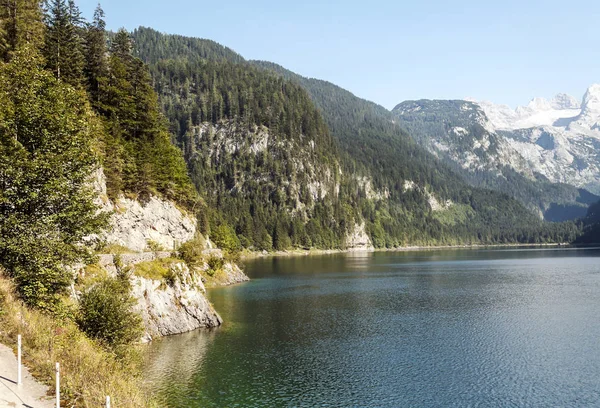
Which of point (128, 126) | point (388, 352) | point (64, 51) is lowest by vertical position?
point (388, 352)

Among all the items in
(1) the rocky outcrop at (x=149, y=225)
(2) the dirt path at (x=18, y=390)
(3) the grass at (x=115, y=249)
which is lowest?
(2) the dirt path at (x=18, y=390)

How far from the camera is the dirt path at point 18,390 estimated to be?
21.5m

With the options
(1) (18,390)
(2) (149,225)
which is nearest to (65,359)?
(1) (18,390)

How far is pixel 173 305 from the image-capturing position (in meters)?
65.4

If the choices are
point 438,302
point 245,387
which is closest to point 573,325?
point 438,302

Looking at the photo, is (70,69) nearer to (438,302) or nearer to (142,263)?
(142,263)

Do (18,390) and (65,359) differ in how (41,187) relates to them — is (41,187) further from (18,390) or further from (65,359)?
(18,390)

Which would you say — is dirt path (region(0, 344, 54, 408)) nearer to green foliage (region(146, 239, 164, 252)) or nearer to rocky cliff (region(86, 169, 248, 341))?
rocky cliff (region(86, 169, 248, 341))

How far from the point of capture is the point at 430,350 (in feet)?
188

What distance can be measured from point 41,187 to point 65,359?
16.7 metres

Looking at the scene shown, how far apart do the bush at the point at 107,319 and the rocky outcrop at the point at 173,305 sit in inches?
616

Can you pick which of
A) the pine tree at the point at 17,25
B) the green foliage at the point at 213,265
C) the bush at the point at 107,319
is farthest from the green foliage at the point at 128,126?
the bush at the point at 107,319

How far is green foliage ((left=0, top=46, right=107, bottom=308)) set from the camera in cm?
3594

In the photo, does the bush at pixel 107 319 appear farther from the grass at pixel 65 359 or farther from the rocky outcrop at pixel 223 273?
the rocky outcrop at pixel 223 273
